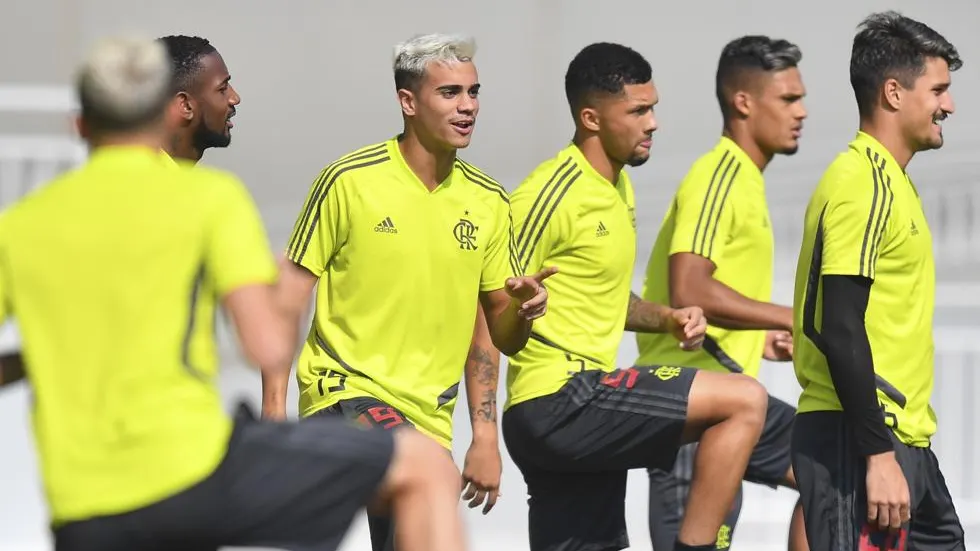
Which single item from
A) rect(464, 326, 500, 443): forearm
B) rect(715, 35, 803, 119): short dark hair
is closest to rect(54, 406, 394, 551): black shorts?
rect(464, 326, 500, 443): forearm

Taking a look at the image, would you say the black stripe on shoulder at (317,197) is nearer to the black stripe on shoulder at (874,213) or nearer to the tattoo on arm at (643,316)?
the tattoo on arm at (643,316)

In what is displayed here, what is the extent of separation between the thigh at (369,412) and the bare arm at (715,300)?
1294mm

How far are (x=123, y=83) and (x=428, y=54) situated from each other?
1.91 m

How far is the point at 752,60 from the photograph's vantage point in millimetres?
6188

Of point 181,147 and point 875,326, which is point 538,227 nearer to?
point 181,147

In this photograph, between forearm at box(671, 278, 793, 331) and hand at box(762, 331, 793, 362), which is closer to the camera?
forearm at box(671, 278, 793, 331)

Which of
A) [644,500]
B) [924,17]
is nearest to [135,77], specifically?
[644,500]

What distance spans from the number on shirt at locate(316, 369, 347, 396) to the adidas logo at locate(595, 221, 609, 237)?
3.67 ft

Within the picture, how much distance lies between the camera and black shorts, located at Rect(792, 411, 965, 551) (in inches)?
165

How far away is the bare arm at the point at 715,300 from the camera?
532 cm

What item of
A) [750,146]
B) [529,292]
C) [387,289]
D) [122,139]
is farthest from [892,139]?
[122,139]

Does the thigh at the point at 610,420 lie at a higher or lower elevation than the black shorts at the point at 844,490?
lower

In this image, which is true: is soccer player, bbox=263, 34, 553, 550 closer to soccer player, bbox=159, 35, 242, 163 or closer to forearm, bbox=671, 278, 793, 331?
soccer player, bbox=159, 35, 242, 163

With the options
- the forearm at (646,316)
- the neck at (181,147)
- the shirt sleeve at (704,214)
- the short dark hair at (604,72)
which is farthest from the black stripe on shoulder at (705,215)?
the neck at (181,147)
